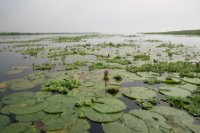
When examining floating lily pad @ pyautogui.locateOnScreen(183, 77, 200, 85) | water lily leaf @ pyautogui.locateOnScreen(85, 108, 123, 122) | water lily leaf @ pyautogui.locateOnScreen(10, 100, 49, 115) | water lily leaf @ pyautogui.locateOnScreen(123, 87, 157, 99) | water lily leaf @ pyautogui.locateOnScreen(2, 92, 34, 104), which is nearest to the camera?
water lily leaf @ pyautogui.locateOnScreen(85, 108, 123, 122)

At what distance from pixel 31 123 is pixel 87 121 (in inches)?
63.6

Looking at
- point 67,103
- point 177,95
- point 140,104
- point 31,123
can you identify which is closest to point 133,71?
point 177,95

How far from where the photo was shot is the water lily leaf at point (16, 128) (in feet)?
16.0

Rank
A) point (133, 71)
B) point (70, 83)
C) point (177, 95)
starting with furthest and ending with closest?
point (133, 71) → point (70, 83) → point (177, 95)

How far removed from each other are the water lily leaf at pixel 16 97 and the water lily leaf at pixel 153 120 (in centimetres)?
413

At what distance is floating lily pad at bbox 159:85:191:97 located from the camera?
749 centimetres

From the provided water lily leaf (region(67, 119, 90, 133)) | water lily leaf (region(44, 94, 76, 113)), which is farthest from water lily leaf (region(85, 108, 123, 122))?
water lily leaf (region(44, 94, 76, 113))

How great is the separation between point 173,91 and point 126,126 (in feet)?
12.2

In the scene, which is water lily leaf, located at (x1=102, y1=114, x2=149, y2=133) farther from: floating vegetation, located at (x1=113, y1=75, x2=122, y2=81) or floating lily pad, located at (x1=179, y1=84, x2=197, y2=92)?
floating vegetation, located at (x1=113, y1=75, x2=122, y2=81)

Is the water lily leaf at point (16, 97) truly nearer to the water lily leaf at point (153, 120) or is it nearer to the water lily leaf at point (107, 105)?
the water lily leaf at point (107, 105)

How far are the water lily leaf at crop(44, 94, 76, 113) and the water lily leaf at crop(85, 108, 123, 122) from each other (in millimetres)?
878

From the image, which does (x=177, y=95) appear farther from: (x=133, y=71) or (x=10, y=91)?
(x=10, y=91)

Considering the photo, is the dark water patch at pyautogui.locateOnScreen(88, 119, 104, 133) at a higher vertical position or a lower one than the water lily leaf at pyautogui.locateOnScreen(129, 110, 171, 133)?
lower

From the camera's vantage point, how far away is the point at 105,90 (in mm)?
8086
